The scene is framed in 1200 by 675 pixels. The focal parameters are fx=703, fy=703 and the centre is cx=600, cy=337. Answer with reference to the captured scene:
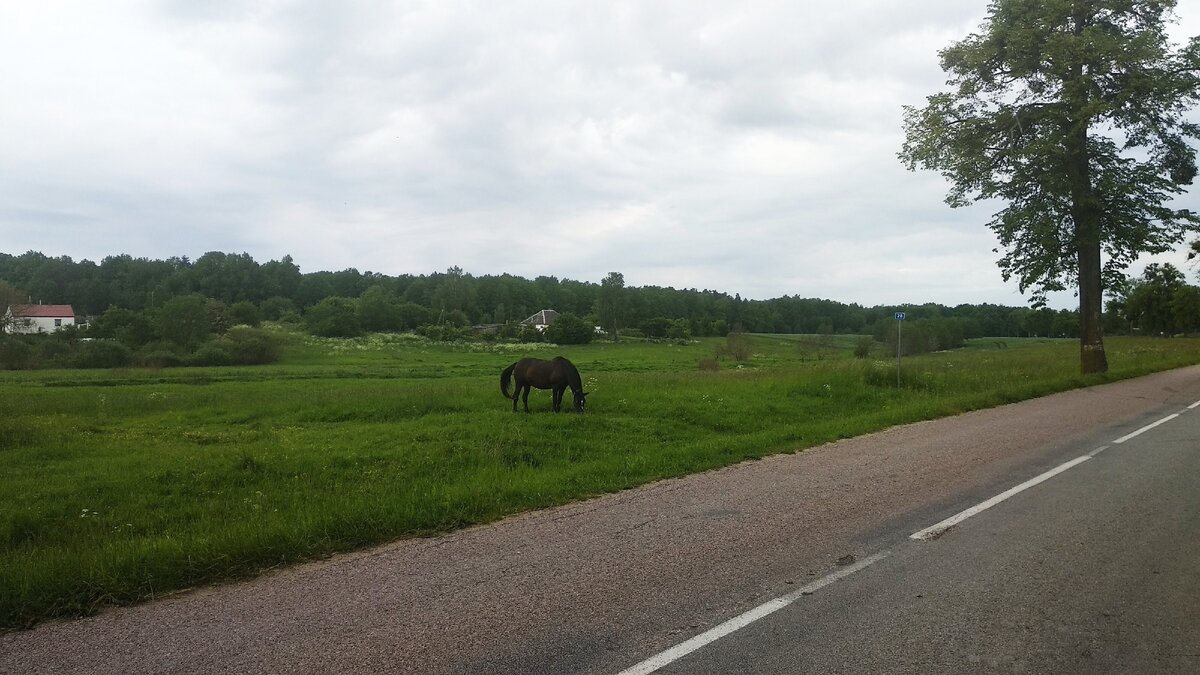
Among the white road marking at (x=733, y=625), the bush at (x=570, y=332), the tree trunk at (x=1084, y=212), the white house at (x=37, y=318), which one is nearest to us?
the white road marking at (x=733, y=625)

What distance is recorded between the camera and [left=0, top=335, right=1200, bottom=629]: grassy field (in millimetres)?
6262

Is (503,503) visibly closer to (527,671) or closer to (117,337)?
(527,671)

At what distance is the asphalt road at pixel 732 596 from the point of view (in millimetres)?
4156

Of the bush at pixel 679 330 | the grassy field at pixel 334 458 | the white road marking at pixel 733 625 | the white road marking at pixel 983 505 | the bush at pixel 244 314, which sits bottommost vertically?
the grassy field at pixel 334 458

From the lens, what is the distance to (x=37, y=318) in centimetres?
8212

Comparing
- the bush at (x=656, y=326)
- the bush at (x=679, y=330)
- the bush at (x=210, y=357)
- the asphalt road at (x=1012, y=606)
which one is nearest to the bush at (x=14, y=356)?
the bush at (x=210, y=357)

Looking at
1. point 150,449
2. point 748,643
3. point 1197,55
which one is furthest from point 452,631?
point 1197,55

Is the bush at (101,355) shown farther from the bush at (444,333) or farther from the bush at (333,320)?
the bush at (444,333)

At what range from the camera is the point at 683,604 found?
487cm

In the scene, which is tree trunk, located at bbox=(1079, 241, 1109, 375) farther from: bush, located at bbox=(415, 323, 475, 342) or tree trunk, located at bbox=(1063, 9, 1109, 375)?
bush, located at bbox=(415, 323, 475, 342)

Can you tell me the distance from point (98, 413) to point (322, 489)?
54.9 feet

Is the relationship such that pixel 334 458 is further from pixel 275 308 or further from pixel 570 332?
pixel 275 308

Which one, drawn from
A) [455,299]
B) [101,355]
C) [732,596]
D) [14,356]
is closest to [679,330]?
[455,299]

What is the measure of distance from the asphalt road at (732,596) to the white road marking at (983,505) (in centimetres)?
11
